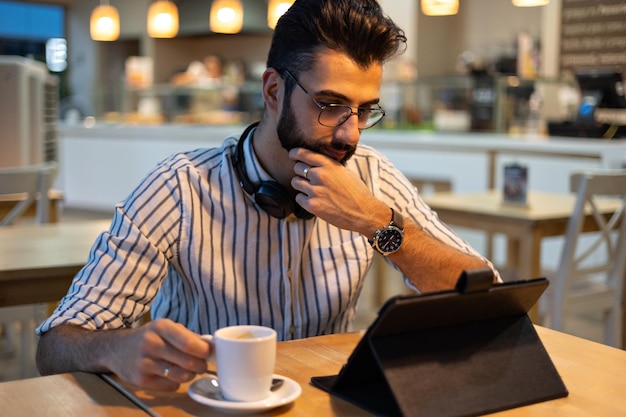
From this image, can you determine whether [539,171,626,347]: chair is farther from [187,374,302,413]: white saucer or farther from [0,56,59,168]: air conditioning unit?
[187,374,302,413]: white saucer

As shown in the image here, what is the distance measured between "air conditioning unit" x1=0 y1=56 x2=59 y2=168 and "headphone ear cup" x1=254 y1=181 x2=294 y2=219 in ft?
6.46

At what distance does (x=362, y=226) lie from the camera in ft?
4.62

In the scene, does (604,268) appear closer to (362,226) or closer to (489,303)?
(362,226)

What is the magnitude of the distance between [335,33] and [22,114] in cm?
206

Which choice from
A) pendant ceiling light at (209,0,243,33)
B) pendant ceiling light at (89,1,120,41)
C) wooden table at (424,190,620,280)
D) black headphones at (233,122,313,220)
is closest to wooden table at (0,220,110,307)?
black headphones at (233,122,313,220)

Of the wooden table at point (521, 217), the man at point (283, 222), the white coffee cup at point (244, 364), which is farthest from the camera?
the wooden table at point (521, 217)

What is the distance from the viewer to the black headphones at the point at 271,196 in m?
1.45

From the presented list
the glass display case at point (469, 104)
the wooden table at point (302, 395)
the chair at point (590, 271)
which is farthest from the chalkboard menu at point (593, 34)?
the wooden table at point (302, 395)

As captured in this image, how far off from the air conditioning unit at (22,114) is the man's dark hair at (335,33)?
6.33ft

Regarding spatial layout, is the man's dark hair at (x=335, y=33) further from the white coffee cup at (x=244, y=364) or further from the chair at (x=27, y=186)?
the chair at (x=27, y=186)

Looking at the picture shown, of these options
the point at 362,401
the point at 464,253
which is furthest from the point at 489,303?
the point at 464,253

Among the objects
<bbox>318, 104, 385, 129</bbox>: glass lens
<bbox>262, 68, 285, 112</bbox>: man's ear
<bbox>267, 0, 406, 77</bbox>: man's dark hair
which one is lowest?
<bbox>318, 104, 385, 129</bbox>: glass lens

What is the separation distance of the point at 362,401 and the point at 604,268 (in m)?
2.57

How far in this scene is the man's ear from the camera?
1503mm
